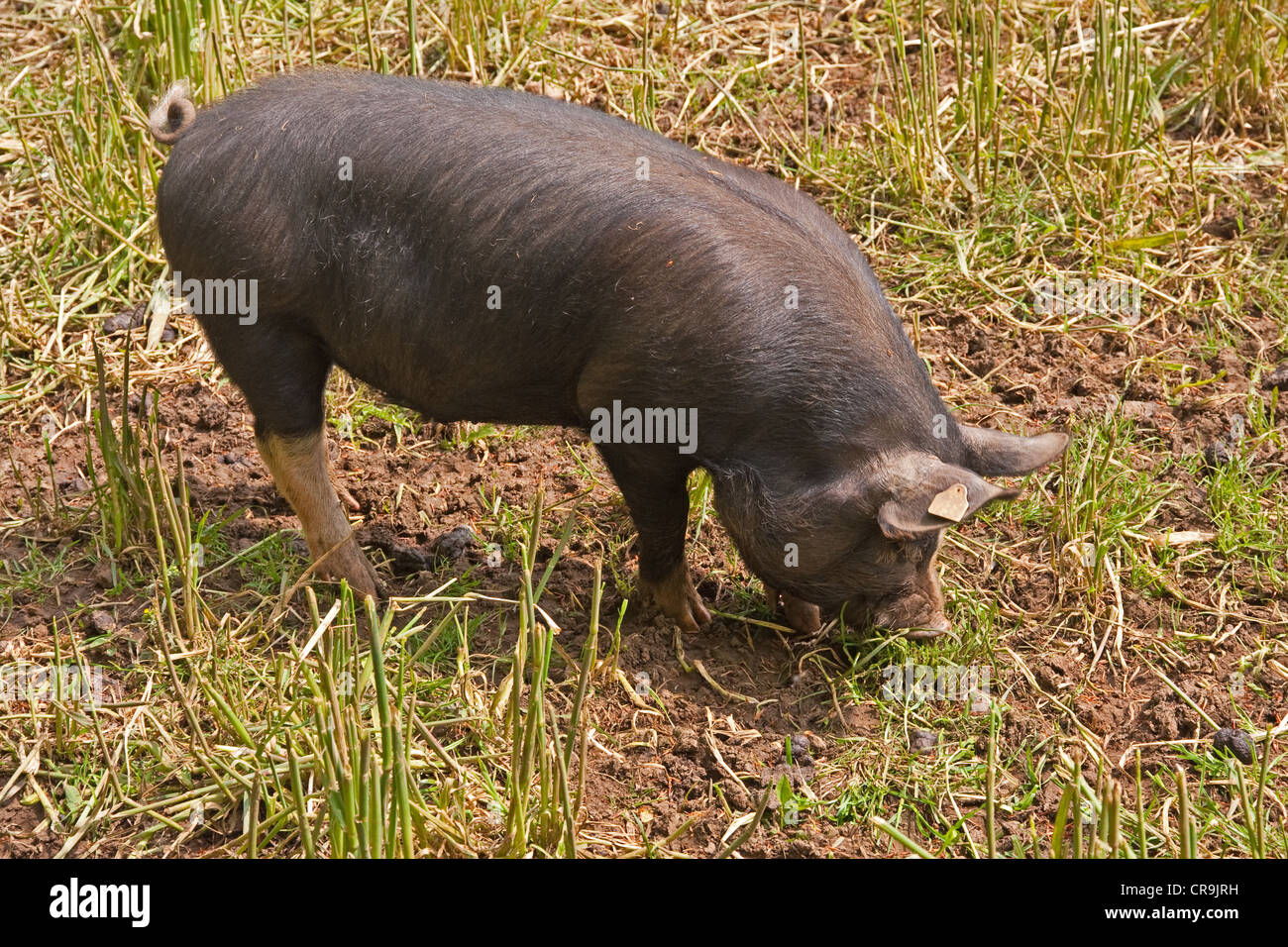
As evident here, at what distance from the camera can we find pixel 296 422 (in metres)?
4.89

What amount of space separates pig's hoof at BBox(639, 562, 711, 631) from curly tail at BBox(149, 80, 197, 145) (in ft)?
7.03

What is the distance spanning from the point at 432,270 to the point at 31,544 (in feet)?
6.46

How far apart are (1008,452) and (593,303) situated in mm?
1355

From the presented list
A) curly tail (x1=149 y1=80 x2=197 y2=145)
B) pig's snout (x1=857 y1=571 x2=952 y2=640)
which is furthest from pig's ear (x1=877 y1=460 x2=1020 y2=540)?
curly tail (x1=149 y1=80 x2=197 y2=145)

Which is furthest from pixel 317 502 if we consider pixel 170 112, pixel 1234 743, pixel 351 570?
pixel 1234 743

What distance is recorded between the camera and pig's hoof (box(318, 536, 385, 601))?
5.16 m

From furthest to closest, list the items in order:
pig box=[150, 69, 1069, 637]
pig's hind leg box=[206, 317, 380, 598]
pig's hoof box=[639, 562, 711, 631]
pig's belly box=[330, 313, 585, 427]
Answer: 1. pig's hoof box=[639, 562, 711, 631]
2. pig's hind leg box=[206, 317, 380, 598]
3. pig's belly box=[330, 313, 585, 427]
4. pig box=[150, 69, 1069, 637]

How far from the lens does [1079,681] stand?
4812 mm

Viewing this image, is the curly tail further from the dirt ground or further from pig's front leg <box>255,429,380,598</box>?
the dirt ground

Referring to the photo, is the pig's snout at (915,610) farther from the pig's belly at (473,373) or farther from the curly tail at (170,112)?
the curly tail at (170,112)

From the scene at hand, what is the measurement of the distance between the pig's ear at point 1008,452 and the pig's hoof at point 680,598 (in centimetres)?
107

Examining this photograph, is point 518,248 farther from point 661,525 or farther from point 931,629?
point 931,629

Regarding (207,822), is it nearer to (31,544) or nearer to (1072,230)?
(31,544)

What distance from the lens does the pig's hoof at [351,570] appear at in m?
5.16
